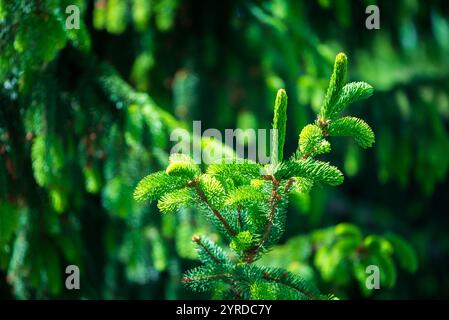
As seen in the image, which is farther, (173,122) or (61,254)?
(61,254)

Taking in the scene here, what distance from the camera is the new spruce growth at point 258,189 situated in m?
1.08

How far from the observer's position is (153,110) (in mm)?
1929

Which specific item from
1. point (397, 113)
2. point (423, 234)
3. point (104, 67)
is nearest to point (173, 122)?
point (104, 67)

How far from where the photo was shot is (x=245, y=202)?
3.77 ft

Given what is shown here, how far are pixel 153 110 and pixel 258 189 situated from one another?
0.89 metres

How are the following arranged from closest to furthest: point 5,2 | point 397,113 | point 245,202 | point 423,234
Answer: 1. point 245,202
2. point 5,2
3. point 397,113
4. point 423,234

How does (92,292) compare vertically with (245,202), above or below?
below

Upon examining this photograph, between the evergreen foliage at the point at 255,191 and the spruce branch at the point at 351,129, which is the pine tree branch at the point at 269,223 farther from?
the spruce branch at the point at 351,129

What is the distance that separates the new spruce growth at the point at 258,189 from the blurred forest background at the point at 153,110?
2.07ft

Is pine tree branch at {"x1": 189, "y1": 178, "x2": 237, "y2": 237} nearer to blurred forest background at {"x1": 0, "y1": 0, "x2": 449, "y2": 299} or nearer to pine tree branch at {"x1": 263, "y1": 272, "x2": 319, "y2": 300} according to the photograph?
pine tree branch at {"x1": 263, "y1": 272, "x2": 319, "y2": 300}

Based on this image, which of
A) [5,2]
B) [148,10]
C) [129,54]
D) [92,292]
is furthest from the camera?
[129,54]

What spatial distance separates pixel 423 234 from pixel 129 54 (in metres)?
2.84

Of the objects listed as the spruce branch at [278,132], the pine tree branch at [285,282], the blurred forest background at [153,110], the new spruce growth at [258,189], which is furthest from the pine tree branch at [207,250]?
the blurred forest background at [153,110]
